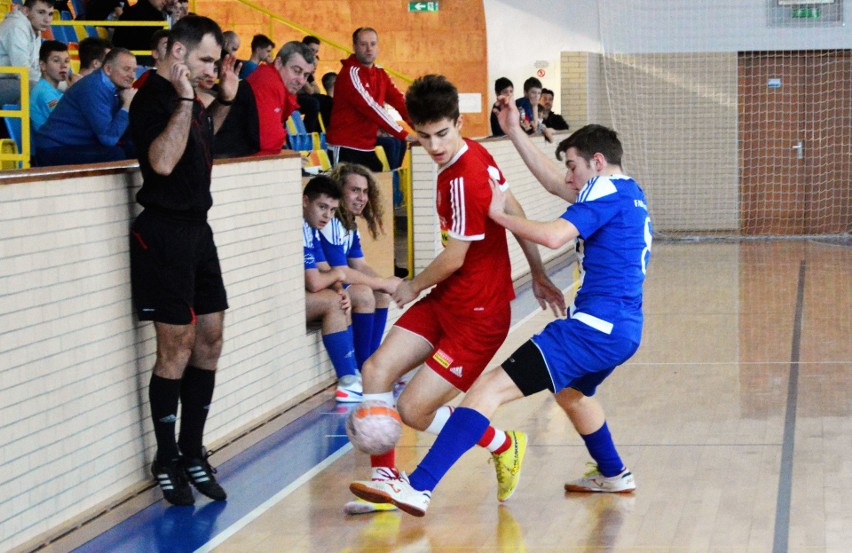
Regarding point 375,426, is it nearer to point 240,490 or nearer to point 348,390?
point 240,490

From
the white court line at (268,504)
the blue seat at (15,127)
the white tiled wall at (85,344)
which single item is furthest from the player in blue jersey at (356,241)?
the blue seat at (15,127)

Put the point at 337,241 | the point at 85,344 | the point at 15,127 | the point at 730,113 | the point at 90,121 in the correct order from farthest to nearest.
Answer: the point at 730,113
the point at 15,127
the point at 337,241
the point at 90,121
the point at 85,344

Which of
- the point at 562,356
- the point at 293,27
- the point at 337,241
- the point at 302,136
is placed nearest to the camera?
the point at 562,356

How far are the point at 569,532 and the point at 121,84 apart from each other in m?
4.20

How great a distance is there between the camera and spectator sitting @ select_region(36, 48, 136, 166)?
719 cm

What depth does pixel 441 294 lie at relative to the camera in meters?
4.95

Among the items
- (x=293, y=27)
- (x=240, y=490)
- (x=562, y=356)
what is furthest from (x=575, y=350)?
(x=293, y=27)

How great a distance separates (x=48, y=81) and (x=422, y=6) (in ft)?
31.8

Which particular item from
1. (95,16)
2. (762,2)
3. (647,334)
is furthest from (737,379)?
(762,2)

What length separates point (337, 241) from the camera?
7441 millimetres


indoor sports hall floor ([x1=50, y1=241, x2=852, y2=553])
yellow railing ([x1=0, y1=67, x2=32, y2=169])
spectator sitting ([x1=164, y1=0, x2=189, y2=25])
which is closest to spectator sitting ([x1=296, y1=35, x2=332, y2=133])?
spectator sitting ([x1=164, y1=0, x2=189, y2=25])

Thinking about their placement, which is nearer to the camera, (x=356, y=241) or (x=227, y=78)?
(x=227, y=78)

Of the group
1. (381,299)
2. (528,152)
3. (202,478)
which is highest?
(528,152)

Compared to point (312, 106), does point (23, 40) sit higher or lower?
higher
